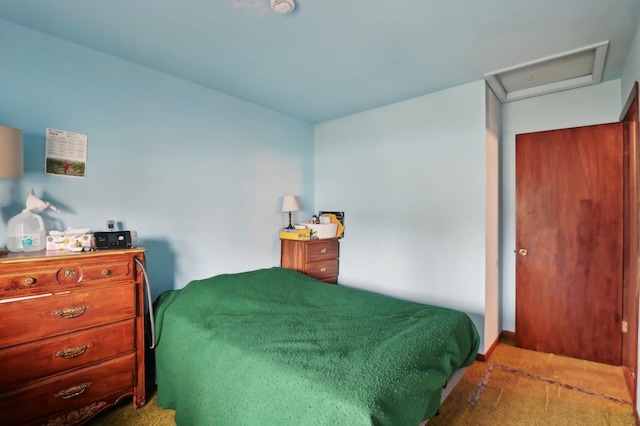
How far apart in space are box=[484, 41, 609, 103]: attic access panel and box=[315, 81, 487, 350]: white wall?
291 millimetres

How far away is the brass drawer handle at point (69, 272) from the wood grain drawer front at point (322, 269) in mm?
1883

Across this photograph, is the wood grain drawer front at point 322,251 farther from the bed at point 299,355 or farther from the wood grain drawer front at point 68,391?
the wood grain drawer front at point 68,391

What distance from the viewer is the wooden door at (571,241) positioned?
252cm

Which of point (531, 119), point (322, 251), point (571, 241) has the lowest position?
point (322, 251)

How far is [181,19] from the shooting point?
173 centimetres

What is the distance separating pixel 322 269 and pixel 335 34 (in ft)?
7.31

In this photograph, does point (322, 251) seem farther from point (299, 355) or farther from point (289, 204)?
point (299, 355)

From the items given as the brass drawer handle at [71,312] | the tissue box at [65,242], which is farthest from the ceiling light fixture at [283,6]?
the brass drawer handle at [71,312]

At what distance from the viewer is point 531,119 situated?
115 inches

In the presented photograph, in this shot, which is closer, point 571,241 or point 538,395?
point 538,395

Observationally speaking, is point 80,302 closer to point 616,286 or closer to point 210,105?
point 210,105

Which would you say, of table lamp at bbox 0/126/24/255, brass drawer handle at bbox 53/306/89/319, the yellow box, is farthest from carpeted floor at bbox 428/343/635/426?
table lamp at bbox 0/126/24/255

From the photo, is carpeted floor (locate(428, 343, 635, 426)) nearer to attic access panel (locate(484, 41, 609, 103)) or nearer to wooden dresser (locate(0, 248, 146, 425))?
wooden dresser (locate(0, 248, 146, 425))

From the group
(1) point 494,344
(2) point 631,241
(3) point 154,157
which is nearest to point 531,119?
(2) point 631,241
